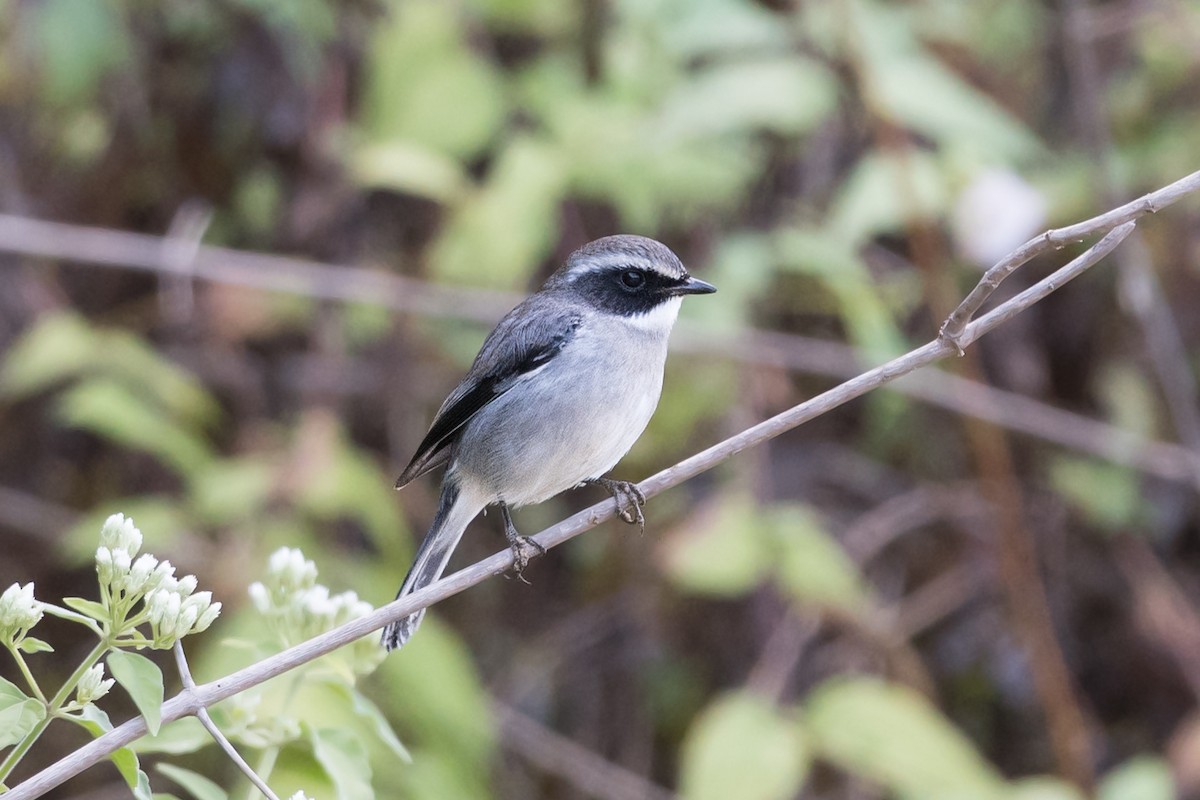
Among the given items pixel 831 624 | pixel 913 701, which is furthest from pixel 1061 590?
pixel 913 701

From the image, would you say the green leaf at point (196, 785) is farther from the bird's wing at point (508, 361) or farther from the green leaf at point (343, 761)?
the bird's wing at point (508, 361)

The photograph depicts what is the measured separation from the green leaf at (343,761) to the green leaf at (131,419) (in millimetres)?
2510

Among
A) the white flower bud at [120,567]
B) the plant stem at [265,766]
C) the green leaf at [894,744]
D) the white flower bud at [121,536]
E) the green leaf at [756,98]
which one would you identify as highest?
the green leaf at [756,98]

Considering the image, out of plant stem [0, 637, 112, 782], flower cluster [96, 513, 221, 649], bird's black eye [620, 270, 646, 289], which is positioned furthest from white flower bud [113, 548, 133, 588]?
bird's black eye [620, 270, 646, 289]

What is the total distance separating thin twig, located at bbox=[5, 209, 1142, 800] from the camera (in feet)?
5.82

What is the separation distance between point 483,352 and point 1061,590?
336 cm

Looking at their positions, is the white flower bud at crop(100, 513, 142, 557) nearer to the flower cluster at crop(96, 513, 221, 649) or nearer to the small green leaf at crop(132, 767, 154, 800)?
the flower cluster at crop(96, 513, 221, 649)

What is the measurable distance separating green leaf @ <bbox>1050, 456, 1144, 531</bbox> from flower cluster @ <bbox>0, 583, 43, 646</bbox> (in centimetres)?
460

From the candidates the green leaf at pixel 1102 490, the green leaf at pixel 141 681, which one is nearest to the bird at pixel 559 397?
the green leaf at pixel 141 681

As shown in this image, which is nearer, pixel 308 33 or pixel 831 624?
pixel 308 33

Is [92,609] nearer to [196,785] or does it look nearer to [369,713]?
[196,785]

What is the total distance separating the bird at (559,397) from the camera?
3361mm

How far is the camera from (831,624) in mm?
5176

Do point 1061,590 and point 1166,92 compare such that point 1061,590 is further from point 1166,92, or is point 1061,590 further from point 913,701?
point 1166,92
